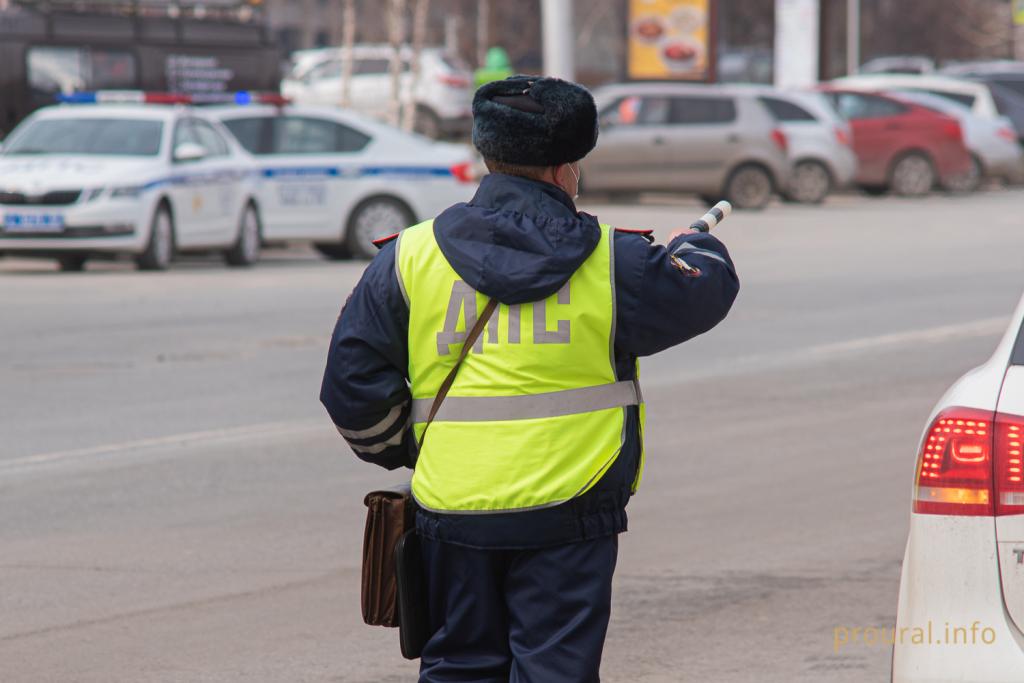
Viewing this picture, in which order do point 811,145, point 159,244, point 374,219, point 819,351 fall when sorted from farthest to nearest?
point 811,145 → point 374,219 → point 159,244 → point 819,351

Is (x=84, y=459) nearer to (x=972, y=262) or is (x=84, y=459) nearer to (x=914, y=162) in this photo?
(x=972, y=262)

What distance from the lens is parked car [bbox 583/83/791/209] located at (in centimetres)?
2689

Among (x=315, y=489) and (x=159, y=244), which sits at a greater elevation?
(x=315, y=489)

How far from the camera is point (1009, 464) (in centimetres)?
334

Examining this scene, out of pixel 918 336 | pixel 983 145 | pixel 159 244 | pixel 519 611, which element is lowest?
pixel 983 145

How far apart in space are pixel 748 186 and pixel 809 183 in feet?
5.92

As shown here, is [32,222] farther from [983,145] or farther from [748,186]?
[983,145]

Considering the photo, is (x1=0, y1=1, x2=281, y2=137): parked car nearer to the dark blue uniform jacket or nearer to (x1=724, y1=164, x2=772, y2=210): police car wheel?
(x1=724, y1=164, x2=772, y2=210): police car wheel

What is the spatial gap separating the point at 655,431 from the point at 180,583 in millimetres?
3598

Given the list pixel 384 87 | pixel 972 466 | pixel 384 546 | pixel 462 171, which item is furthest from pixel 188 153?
pixel 384 87

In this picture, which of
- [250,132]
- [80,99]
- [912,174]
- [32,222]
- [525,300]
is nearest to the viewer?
[525,300]

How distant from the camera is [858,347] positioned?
12609 millimetres

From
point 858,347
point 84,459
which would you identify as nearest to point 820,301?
point 858,347

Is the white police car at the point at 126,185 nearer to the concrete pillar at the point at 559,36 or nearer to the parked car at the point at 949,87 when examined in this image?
the concrete pillar at the point at 559,36
